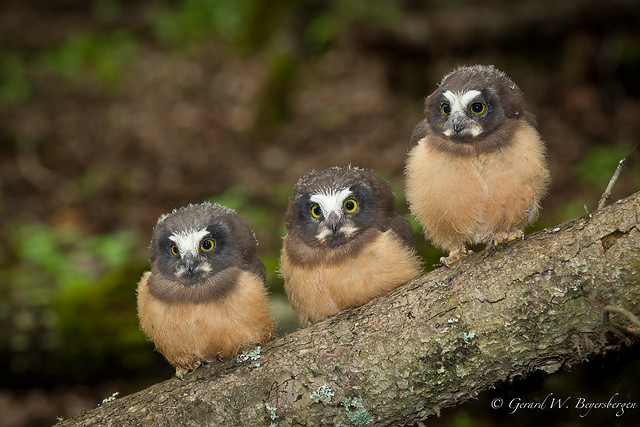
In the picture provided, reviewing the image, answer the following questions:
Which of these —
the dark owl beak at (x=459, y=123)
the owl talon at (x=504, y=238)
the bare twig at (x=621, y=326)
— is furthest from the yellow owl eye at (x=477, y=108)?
the bare twig at (x=621, y=326)

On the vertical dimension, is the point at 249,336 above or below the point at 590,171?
below

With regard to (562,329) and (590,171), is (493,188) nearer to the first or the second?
(562,329)

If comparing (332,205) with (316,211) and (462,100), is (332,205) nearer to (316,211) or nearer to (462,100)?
(316,211)

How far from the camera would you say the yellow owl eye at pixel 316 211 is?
5.13m

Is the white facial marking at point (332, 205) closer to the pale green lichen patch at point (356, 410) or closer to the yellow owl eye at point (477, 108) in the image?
the yellow owl eye at point (477, 108)

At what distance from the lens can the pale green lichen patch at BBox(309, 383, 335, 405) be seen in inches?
166

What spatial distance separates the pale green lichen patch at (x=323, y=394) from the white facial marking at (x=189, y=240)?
4.92 feet

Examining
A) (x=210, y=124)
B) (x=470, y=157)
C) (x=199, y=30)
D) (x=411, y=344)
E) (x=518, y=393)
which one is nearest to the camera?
(x=411, y=344)

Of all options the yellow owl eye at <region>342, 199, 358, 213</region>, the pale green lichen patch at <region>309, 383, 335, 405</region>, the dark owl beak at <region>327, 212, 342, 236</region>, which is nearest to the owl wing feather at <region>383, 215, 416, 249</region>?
the yellow owl eye at <region>342, 199, 358, 213</region>

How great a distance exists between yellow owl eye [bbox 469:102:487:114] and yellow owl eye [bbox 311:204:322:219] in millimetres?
1413

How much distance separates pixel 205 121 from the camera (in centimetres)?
1334

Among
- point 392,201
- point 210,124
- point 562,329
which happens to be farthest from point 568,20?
point 562,329

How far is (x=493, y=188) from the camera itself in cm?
441

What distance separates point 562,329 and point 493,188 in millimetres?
1062
